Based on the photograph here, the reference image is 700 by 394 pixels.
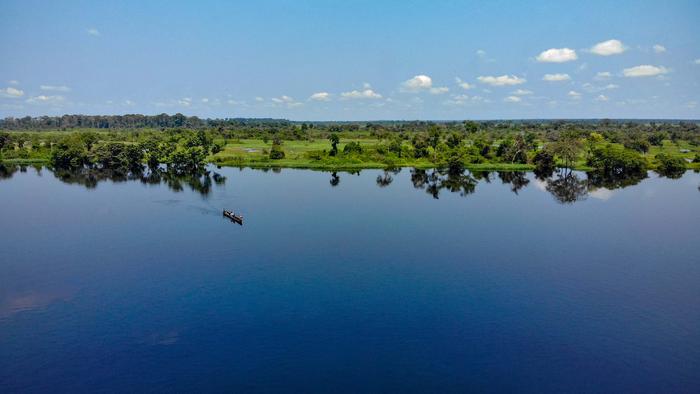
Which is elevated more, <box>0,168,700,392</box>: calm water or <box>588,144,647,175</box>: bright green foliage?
<box>588,144,647,175</box>: bright green foliage

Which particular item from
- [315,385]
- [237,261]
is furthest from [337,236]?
[315,385]

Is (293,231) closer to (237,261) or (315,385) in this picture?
(237,261)

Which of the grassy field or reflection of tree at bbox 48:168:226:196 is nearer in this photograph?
reflection of tree at bbox 48:168:226:196

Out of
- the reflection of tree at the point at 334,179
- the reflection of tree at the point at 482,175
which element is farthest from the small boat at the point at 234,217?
the reflection of tree at the point at 482,175

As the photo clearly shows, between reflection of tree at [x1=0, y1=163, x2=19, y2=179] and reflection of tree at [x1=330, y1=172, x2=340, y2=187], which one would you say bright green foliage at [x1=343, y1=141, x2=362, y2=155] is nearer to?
reflection of tree at [x1=330, y1=172, x2=340, y2=187]

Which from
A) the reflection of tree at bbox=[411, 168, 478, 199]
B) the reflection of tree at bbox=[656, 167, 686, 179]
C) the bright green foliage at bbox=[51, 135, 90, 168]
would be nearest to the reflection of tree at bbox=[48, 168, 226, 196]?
the bright green foliage at bbox=[51, 135, 90, 168]

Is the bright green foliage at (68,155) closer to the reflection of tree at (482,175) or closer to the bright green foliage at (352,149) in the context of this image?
the bright green foliage at (352,149)

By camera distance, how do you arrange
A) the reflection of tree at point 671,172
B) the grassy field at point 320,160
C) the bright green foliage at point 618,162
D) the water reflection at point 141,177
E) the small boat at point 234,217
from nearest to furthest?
the small boat at point 234,217, the water reflection at point 141,177, the reflection of tree at point 671,172, the bright green foliage at point 618,162, the grassy field at point 320,160
